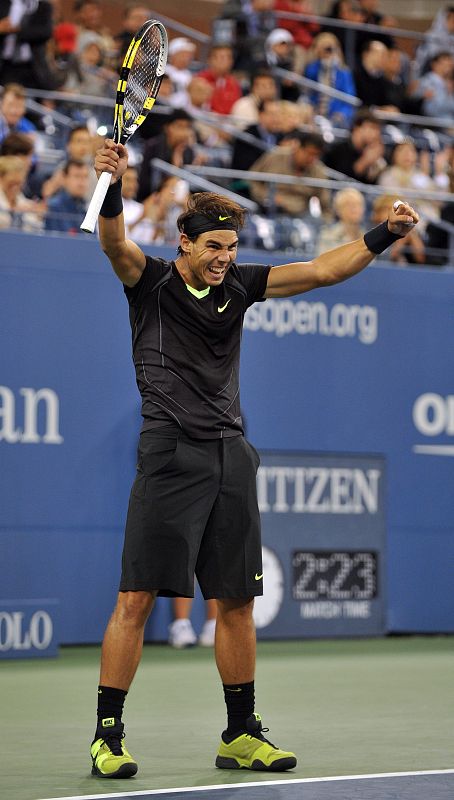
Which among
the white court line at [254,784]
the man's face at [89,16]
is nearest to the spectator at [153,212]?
the man's face at [89,16]

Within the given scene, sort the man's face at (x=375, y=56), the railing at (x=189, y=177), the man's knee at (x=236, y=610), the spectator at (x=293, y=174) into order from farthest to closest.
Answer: the man's face at (x=375, y=56) < the spectator at (x=293, y=174) < the railing at (x=189, y=177) < the man's knee at (x=236, y=610)

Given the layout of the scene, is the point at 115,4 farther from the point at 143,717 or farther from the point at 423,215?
the point at 143,717

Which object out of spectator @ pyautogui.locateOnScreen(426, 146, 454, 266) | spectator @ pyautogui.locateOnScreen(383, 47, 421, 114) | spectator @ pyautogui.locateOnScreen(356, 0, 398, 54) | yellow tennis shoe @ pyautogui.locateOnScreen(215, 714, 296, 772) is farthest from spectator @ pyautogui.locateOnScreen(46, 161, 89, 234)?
spectator @ pyautogui.locateOnScreen(356, 0, 398, 54)

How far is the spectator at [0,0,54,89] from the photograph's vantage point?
12695 millimetres

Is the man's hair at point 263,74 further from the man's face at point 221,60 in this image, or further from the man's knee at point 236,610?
the man's knee at point 236,610

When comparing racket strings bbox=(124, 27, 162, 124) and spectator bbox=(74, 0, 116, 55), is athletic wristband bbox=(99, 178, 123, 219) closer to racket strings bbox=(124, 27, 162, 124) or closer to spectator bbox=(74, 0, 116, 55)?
racket strings bbox=(124, 27, 162, 124)

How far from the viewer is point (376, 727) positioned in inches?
258

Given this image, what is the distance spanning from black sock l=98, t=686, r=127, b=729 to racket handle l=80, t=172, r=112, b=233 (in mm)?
1622

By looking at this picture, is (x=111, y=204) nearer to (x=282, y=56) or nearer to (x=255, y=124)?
(x=255, y=124)

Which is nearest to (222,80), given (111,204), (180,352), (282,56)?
(282,56)

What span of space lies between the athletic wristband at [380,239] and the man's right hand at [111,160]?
3.40 ft

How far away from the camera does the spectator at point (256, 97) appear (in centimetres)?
1391

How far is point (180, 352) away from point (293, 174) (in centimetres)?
744

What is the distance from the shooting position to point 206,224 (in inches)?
212
